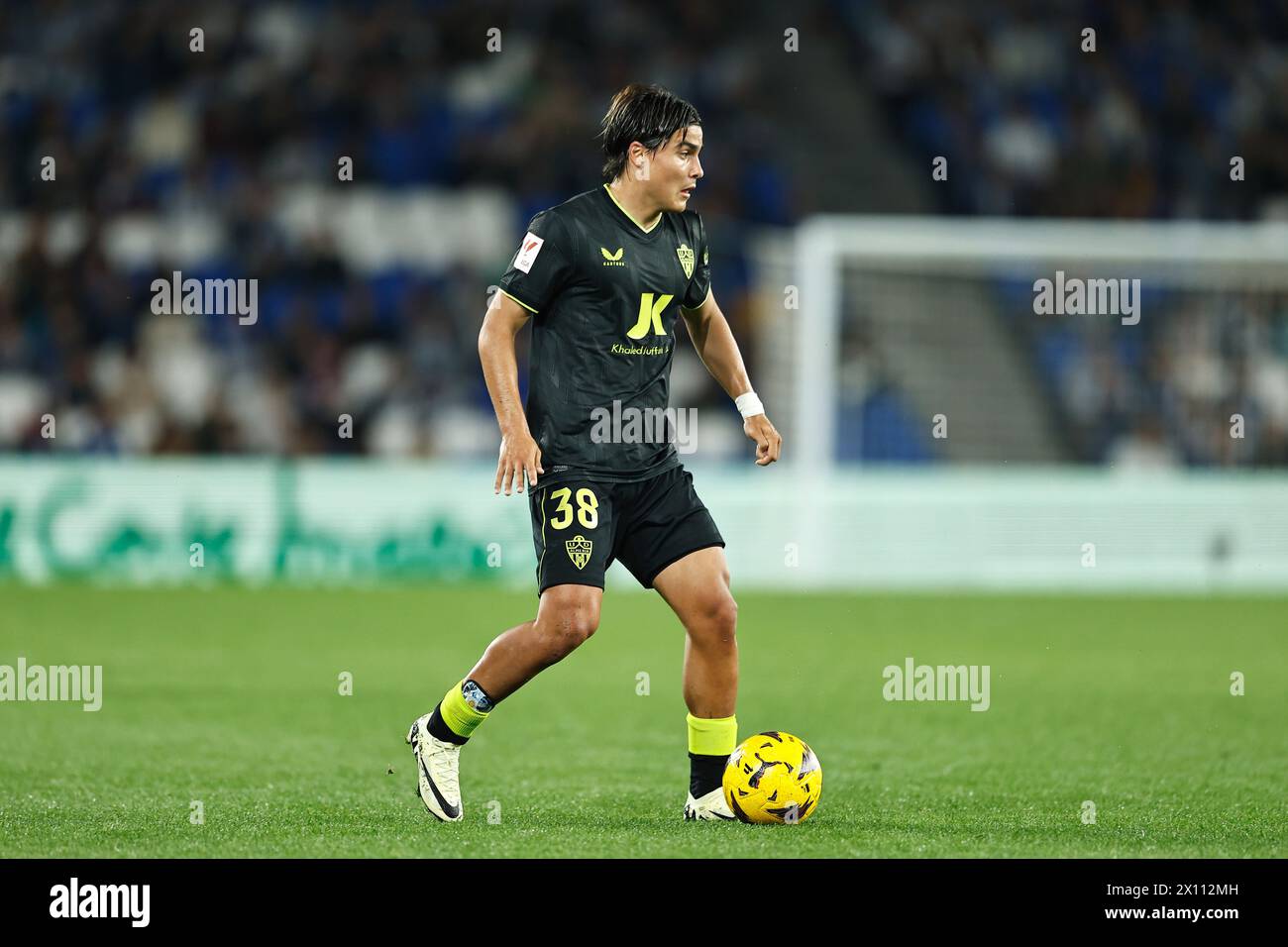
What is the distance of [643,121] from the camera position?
6.09 m

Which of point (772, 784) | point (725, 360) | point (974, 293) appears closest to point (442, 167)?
point (974, 293)

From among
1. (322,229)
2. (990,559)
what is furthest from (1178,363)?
(322,229)

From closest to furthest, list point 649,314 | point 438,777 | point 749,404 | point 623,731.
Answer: point 438,777 < point 649,314 < point 749,404 < point 623,731

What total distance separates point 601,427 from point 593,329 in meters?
0.32

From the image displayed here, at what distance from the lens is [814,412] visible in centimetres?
1639

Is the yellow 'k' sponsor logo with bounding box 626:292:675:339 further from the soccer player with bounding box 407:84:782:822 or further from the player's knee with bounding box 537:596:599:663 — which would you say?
the player's knee with bounding box 537:596:599:663

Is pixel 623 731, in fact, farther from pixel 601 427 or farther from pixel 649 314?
pixel 649 314

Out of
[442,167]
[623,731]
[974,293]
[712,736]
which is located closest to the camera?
[712,736]

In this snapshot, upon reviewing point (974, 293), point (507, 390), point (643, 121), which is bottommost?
point (507, 390)

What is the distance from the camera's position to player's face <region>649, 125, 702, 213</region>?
240 inches

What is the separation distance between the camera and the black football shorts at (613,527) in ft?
19.8

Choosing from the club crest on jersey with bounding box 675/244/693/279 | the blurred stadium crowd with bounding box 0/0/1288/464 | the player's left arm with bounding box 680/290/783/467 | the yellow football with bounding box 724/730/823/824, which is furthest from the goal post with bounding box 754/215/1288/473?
the yellow football with bounding box 724/730/823/824

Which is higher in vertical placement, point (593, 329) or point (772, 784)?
point (593, 329)

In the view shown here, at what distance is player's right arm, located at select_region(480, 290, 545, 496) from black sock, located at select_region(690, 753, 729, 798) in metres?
1.10
